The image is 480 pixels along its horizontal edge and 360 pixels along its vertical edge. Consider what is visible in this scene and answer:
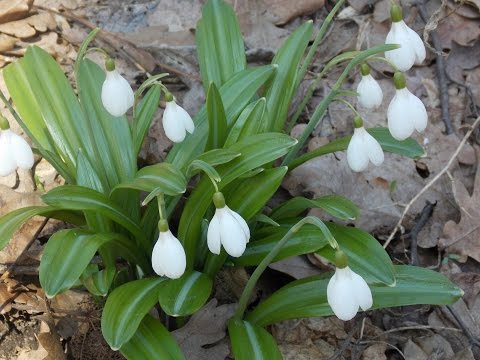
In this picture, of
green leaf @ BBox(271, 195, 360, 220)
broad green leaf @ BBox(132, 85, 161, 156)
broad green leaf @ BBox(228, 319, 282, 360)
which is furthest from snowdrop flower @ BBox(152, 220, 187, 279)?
broad green leaf @ BBox(132, 85, 161, 156)

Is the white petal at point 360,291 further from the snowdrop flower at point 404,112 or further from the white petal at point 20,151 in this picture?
the white petal at point 20,151

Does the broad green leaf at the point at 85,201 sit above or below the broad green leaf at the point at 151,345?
above

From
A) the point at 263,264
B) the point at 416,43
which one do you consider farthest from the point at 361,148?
the point at 263,264

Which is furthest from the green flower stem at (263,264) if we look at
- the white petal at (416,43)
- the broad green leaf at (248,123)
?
the white petal at (416,43)

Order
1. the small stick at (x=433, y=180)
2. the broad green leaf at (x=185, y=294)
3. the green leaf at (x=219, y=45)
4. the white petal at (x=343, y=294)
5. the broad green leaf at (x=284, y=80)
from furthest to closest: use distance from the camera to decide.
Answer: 1. the small stick at (x=433, y=180)
2. the green leaf at (x=219, y=45)
3. the broad green leaf at (x=284, y=80)
4. the broad green leaf at (x=185, y=294)
5. the white petal at (x=343, y=294)

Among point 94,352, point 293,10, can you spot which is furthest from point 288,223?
point 293,10

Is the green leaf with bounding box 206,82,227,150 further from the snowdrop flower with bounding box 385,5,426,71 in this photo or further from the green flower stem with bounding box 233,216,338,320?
the snowdrop flower with bounding box 385,5,426,71

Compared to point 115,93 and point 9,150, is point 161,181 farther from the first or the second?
point 9,150

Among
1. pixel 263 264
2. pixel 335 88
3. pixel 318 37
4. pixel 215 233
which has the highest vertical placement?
pixel 318 37
